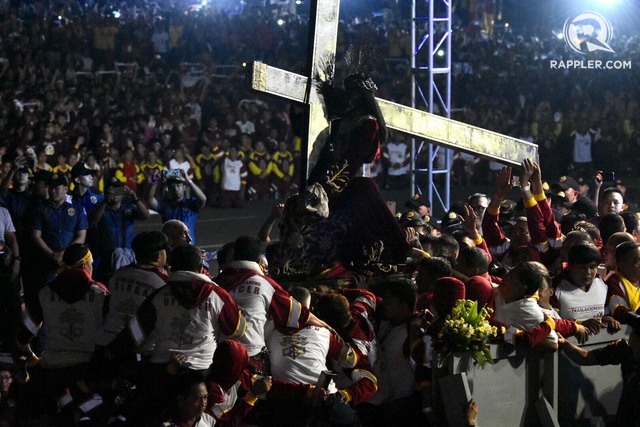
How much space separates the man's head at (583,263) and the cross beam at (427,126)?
122 cm

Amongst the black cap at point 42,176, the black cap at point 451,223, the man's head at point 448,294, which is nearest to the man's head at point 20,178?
the black cap at point 42,176

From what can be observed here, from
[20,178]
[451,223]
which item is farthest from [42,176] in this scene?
[451,223]

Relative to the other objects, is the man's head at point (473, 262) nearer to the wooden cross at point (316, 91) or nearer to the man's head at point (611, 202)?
the wooden cross at point (316, 91)

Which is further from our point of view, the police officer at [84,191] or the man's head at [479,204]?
the police officer at [84,191]

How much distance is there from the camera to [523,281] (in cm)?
705

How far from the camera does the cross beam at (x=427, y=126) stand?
25.2ft

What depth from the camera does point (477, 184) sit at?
25.5 m

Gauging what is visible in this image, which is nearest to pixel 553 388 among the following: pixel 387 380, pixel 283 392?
pixel 387 380

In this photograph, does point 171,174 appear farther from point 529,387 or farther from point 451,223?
point 529,387

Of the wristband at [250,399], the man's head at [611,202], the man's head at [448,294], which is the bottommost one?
the wristband at [250,399]

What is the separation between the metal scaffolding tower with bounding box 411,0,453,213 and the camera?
15.1 meters

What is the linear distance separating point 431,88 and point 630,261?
24.5 ft

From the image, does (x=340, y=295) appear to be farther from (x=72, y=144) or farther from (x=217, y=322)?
(x=72, y=144)

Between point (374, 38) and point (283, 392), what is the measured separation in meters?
22.3
